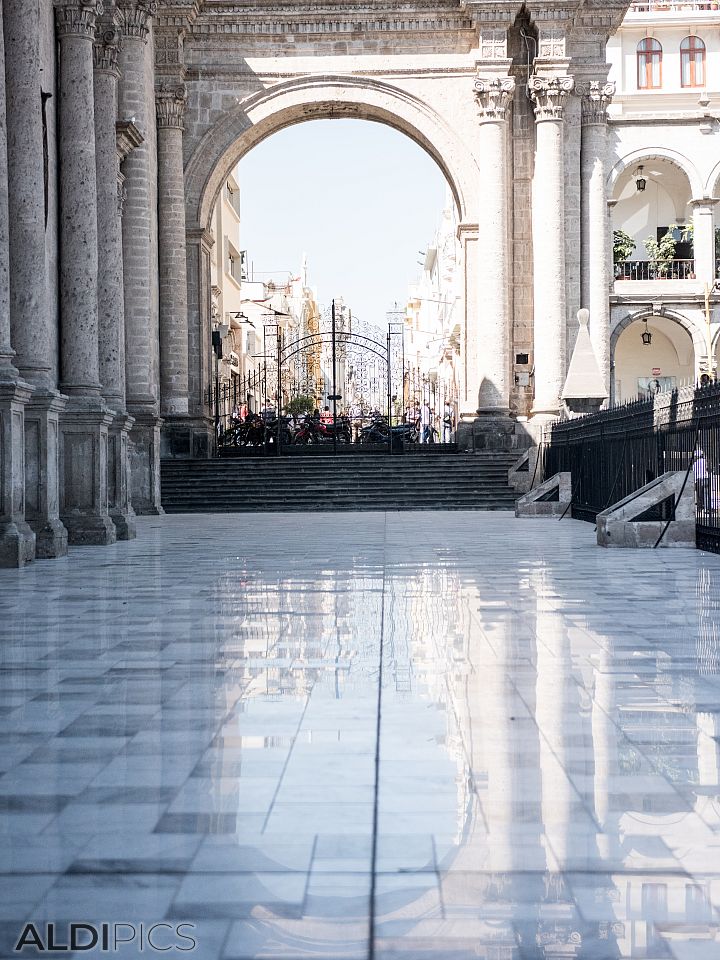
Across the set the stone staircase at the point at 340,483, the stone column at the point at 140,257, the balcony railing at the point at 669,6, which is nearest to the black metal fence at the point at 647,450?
the stone staircase at the point at 340,483

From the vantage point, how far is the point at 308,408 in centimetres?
5631

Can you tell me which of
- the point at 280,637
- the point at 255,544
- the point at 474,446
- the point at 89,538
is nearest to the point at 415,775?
the point at 280,637

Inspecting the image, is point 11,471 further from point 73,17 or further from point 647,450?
point 647,450

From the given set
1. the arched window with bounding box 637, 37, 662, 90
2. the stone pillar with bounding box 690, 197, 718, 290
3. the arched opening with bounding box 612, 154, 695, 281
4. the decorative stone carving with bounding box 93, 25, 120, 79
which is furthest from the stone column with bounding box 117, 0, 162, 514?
the arched window with bounding box 637, 37, 662, 90

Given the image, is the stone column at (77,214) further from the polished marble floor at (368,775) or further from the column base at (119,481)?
the polished marble floor at (368,775)

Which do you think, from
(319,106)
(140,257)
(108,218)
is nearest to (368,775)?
(108,218)

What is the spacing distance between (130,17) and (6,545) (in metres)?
13.6

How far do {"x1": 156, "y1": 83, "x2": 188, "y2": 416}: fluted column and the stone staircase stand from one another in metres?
2.51

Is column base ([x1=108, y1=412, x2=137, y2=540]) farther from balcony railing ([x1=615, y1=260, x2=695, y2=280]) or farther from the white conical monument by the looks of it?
balcony railing ([x1=615, y1=260, x2=695, y2=280])

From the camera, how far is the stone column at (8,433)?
12859mm

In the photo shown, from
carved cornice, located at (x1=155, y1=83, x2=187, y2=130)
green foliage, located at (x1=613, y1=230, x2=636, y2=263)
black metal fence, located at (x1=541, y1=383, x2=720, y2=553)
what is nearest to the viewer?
black metal fence, located at (x1=541, y1=383, x2=720, y2=553)

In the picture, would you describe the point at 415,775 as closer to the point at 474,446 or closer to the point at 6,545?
the point at 6,545

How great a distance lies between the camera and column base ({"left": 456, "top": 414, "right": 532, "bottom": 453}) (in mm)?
28953

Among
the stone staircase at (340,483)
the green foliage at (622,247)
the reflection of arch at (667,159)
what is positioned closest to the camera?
the stone staircase at (340,483)
